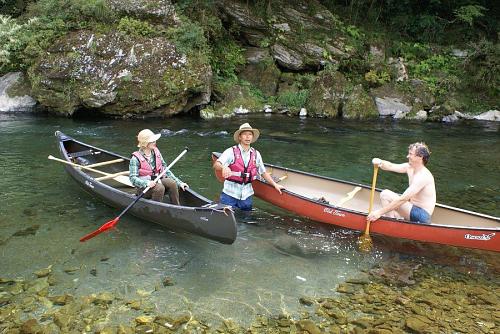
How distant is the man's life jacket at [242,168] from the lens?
262 inches

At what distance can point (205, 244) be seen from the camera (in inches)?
259

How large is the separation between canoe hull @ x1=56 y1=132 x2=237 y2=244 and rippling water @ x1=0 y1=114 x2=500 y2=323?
12.8 inches

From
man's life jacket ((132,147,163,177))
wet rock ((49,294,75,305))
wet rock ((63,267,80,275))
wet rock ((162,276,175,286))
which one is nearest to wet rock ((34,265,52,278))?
wet rock ((63,267,80,275))

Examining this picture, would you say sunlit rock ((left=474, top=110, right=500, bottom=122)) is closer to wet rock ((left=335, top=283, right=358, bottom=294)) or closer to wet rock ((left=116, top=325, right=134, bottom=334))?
wet rock ((left=335, top=283, right=358, bottom=294))

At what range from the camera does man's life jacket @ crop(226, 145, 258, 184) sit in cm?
666

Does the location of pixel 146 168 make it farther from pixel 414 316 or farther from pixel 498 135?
pixel 498 135

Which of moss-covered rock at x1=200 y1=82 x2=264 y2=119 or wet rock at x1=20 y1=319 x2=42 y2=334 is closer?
wet rock at x1=20 y1=319 x2=42 y2=334

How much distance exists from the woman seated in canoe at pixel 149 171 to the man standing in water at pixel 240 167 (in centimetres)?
76

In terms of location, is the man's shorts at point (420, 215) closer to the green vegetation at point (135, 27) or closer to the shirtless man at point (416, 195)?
the shirtless man at point (416, 195)

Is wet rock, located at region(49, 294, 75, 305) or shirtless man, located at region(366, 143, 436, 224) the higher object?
shirtless man, located at region(366, 143, 436, 224)

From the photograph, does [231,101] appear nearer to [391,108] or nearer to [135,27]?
[135,27]

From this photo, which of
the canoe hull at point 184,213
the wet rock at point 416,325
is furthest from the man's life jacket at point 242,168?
the wet rock at point 416,325

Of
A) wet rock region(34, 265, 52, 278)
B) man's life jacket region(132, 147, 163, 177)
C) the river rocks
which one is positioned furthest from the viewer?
the river rocks

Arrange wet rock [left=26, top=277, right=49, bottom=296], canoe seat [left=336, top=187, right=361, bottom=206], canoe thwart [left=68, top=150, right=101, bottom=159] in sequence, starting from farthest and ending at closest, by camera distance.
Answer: canoe thwart [left=68, top=150, right=101, bottom=159]
canoe seat [left=336, top=187, right=361, bottom=206]
wet rock [left=26, top=277, right=49, bottom=296]
